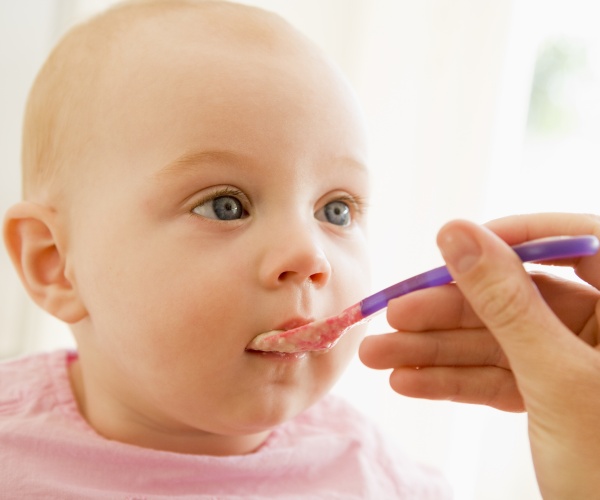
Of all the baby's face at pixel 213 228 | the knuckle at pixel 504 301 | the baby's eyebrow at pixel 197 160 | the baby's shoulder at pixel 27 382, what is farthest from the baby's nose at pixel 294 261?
the baby's shoulder at pixel 27 382

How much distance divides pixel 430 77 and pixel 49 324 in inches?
38.9

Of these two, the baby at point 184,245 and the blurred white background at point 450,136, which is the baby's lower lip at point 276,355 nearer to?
the baby at point 184,245

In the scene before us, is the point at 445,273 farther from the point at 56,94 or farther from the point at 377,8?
the point at 377,8

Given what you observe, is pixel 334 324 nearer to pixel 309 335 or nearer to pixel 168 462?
pixel 309 335

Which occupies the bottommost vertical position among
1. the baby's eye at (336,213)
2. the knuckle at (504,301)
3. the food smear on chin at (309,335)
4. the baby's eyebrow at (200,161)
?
the food smear on chin at (309,335)

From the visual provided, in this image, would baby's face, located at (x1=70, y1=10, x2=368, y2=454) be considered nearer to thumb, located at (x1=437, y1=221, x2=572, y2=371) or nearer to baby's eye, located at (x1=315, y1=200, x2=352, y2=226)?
baby's eye, located at (x1=315, y1=200, x2=352, y2=226)

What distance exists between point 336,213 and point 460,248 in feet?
1.13

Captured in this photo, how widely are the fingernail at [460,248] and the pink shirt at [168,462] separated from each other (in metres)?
0.48

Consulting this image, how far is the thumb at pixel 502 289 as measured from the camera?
661 millimetres

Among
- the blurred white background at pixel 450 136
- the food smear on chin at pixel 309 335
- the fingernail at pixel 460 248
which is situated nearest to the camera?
the fingernail at pixel 460 248

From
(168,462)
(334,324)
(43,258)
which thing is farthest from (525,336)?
(43,258)

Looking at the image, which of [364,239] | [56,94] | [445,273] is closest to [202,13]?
[56,94]

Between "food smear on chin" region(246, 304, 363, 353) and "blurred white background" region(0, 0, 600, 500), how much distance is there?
64 centimetres

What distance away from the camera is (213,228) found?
34.2 inches
